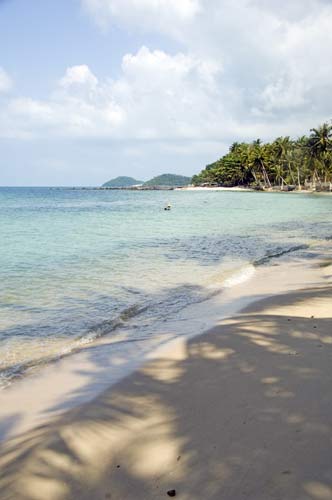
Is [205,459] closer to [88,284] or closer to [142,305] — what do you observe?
[142,305]

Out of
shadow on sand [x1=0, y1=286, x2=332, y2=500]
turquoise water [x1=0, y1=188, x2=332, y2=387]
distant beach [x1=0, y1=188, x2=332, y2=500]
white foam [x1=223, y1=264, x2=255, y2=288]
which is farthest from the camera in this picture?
white foam [x1=223, y1=264, x2=255, y2=288]

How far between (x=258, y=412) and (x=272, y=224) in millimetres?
25460

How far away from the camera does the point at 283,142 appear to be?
102 metres

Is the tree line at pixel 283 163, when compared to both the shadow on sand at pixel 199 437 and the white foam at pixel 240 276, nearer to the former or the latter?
the white foam at pixel 240 276

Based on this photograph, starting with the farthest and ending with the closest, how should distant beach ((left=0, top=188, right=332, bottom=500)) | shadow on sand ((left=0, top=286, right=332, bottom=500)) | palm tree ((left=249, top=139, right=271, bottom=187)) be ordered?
palm tree ((left=249, top=139, right=271, bottom=187)) < distant beach ((left=0, top=188, right=332, bottom=500)) < shadow on sand ((left=0, top=286, right=332, bottom=500))

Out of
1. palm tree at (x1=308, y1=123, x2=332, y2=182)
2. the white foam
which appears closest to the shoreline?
the white foam

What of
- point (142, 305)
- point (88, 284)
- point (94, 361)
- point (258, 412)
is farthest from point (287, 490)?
point (88, 284)

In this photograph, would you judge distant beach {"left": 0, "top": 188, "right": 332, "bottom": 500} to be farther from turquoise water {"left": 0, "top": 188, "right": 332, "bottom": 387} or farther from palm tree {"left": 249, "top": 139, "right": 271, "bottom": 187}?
palm tree {"left": 249, "top": 139, "right": 271, "bottom": 187}

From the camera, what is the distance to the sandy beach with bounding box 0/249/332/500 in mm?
2516

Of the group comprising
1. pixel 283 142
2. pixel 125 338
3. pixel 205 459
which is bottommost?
pixel 125 338

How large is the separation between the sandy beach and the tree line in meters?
86.4

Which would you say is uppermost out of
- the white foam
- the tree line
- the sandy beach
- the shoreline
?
the tree line

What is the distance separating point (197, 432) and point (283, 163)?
367 ft

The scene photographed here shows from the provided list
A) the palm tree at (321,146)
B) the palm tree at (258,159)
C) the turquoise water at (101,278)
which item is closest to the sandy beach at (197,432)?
the turquoise water at (101,278)
